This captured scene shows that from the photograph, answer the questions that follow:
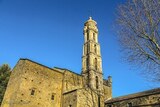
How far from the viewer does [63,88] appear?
95.3 ft

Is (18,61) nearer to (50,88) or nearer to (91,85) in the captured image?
(50,88)

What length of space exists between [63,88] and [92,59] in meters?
7.55

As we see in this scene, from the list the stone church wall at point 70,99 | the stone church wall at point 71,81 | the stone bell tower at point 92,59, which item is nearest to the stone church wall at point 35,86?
the stone church wall at point 71,81

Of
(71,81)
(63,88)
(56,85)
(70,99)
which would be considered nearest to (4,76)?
(56,85)

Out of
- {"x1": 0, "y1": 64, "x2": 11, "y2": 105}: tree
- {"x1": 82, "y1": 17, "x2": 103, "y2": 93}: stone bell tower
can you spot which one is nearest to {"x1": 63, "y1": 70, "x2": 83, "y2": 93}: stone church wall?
{"x1": 82, "y1": 17, "x2": 103, "y2": 93}: stone bell tower

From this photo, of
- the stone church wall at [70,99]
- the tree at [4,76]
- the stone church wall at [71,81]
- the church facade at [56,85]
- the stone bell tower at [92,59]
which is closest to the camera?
the church facade at [56,85]

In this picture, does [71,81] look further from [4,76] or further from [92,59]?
[4,76]

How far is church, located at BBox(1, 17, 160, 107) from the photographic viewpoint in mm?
24422

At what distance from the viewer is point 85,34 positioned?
3638cm

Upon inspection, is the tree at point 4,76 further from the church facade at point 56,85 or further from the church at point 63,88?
the church facade at point 56,85

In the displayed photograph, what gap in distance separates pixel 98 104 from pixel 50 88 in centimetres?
835

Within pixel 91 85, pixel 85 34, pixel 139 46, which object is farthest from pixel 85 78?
pixel 139 46

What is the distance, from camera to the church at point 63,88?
24.4 metres

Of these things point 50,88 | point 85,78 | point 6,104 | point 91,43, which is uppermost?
point 91,43
